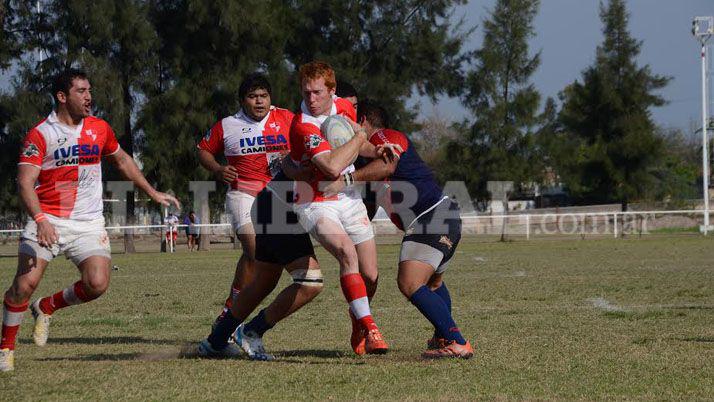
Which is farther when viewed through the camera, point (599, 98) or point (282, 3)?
point (599, 98)

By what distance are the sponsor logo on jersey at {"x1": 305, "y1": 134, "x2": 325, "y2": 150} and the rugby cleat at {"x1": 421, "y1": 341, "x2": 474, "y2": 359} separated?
170cm

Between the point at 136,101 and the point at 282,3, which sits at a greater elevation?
the point at 282,3

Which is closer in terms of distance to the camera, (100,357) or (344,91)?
(100,357)

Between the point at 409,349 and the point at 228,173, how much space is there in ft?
7.43

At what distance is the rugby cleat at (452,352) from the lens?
280 inches

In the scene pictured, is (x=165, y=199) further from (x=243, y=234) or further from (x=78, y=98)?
(x=243, y=234)

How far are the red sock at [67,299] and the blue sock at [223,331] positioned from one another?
3.14ft

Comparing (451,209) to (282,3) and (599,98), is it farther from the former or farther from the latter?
(599,98)

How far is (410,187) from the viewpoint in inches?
288

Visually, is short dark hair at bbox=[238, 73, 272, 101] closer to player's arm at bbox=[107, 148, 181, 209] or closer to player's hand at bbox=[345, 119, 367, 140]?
player's arm at bbox=[107, 148, 181, 209]

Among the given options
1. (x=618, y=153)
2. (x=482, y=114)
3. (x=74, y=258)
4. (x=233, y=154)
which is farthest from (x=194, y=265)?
(x=618, y=153)

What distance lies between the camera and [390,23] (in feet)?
153

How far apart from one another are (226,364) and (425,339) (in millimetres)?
2104

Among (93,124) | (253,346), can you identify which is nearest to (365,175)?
(253,346)
